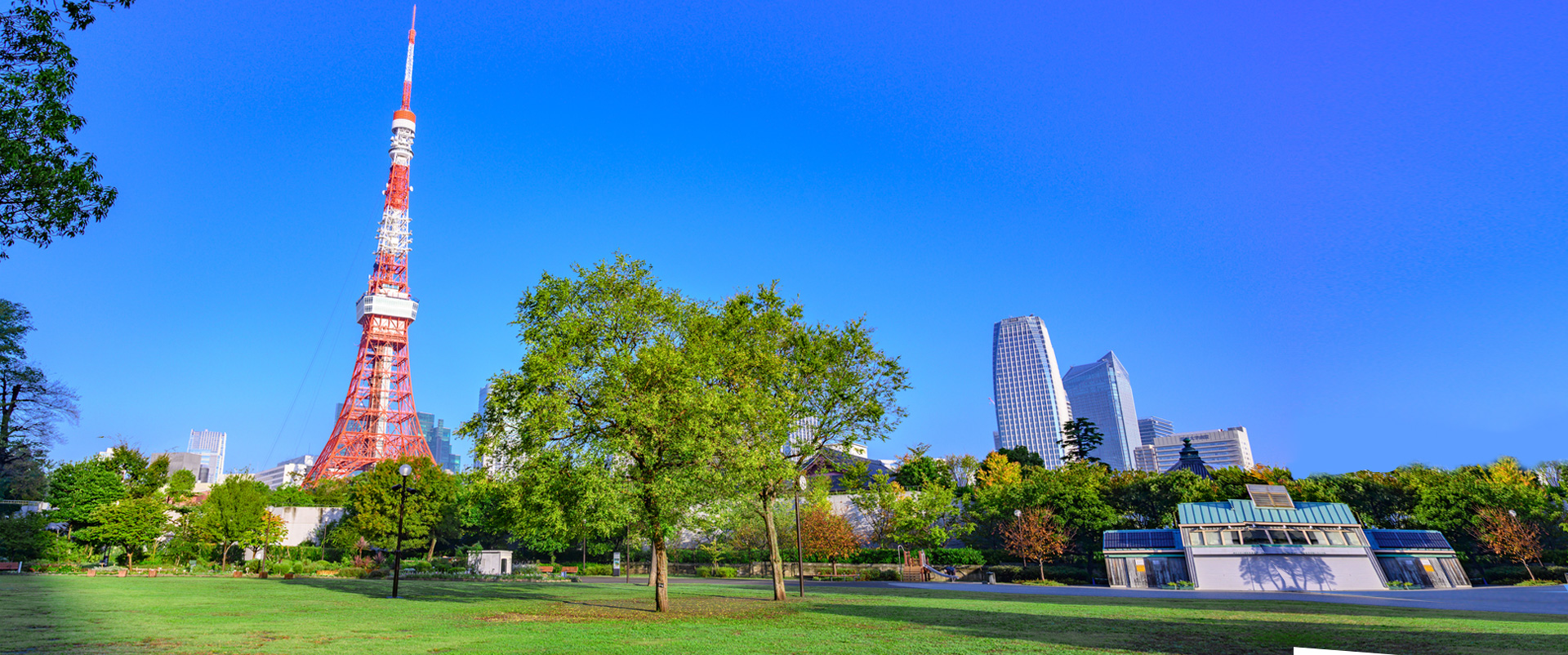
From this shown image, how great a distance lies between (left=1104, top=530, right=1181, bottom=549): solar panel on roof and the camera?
40531mm

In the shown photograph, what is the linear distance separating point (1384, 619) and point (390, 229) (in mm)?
114154

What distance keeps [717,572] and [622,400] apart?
37.7 metres

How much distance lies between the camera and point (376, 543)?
6166 cm

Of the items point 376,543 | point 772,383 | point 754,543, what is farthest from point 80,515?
point 772,383

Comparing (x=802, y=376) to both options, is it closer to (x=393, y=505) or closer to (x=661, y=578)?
(x=661, y=578)

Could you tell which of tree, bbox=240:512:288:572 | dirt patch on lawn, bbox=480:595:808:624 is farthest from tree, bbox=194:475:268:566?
dirt patch on lawn, bbox=480:595:808:624

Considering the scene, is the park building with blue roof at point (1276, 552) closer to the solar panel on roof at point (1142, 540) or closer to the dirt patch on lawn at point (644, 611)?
the solar panel on roof at point (1142, 540)

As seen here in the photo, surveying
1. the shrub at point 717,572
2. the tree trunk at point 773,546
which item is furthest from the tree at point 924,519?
the tree trunk at point 773,546

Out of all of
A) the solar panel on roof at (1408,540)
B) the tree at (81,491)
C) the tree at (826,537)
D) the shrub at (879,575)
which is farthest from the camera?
the tree at (826,537)

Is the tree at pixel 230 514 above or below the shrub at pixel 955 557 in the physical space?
above

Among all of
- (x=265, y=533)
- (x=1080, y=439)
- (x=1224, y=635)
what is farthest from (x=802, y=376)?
(x=1080, y=439)

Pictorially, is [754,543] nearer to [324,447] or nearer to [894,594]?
[894,594]

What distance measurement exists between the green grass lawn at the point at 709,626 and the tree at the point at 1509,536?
30.1 m

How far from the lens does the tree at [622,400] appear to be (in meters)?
20.2
